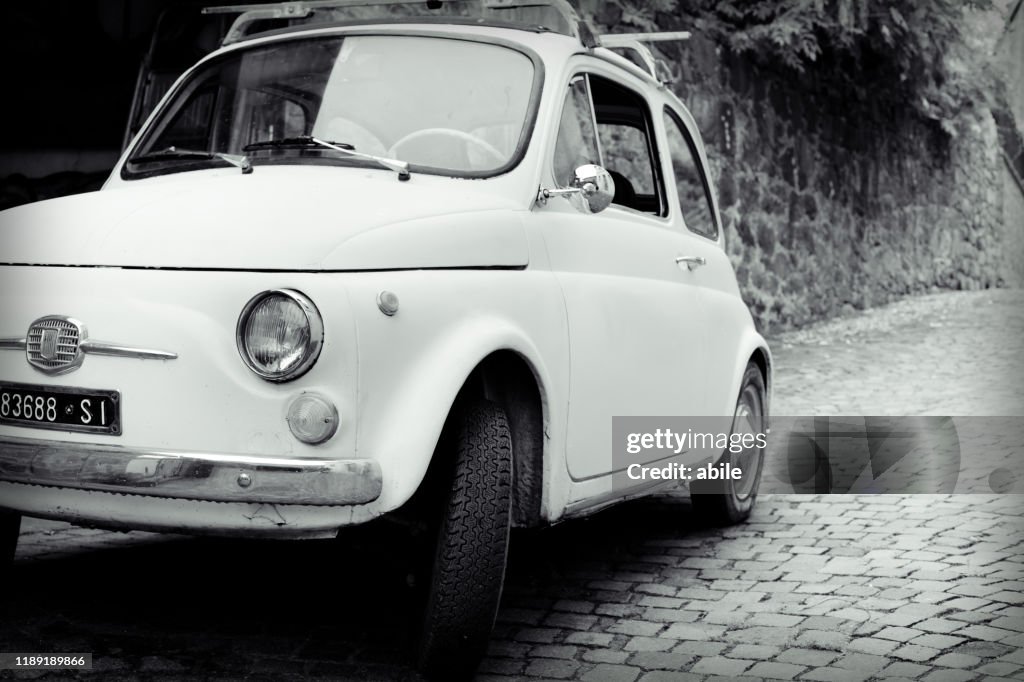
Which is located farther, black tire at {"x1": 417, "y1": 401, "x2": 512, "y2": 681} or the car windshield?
the car windshield

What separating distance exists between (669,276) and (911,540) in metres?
1.67

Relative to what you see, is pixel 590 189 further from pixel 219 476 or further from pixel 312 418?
pixel 219 476

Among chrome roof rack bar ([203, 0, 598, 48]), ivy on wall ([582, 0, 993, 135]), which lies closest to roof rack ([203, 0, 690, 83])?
chrome roof rack bar ([203, 0, 598, 48])

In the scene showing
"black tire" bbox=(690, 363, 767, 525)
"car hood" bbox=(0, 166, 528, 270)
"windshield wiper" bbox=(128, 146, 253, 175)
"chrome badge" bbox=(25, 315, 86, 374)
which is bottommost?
"black tire" bbox=(690, 363, 767, 525)

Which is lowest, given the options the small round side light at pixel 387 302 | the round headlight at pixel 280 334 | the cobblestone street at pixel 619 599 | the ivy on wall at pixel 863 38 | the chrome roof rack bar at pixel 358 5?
the cobblestone street at pixel 619 599

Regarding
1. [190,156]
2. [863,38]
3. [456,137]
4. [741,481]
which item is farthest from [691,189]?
[863,38]

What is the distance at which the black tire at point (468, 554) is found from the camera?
11.5ft

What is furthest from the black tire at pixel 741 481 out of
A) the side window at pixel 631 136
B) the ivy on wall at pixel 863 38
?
the ivy on wall at pixel 863 38

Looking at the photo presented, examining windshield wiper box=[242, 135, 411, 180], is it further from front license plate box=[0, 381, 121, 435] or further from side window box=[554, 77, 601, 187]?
front license plate box=[0, 381, 121, 435]

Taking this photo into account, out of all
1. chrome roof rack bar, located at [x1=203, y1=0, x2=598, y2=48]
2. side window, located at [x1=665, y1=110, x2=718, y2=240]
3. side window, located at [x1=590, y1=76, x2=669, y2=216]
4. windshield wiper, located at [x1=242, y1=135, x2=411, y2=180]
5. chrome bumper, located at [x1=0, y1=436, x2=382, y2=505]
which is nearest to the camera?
chrome bumper, located at [x1=0, y1=436, x2=382, y2=505]

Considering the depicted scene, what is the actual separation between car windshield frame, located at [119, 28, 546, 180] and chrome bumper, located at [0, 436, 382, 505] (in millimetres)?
1252

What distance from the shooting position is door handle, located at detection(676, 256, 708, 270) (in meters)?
5.25

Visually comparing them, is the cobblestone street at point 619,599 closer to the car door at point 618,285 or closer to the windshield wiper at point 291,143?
the car door at point 618,285

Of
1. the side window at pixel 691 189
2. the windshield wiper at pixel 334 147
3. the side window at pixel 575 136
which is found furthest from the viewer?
the side window at pixel 691 189
